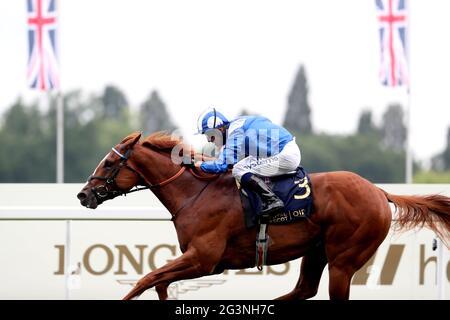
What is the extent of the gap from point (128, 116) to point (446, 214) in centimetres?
5586

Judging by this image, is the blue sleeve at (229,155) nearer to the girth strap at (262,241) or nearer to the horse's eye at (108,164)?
the girth strap at (262,241)

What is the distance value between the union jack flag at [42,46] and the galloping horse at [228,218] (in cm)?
846

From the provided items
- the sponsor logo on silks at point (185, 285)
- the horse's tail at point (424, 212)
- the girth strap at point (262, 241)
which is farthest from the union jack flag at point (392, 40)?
Answer: the girth strap at point (262, 241)

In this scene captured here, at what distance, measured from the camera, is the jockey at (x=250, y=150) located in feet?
20.3

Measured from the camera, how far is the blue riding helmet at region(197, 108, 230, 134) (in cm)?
624

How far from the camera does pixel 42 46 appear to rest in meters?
14.5

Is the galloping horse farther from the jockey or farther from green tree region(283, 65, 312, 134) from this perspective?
green tree region(283, 65, 312, 134)

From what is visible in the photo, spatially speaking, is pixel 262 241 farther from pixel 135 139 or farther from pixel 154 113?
pixel 154 113

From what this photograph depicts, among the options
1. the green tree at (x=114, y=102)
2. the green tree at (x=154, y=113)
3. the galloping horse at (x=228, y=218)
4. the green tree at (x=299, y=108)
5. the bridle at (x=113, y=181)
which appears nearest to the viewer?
the galloping horse at (x=228, y=218)

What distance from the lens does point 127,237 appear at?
26.4ft

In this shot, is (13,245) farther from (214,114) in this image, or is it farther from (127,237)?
(214,114)

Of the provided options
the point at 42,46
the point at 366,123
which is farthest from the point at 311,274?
the point at 366,123

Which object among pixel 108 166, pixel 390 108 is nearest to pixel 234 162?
pixel 108 166

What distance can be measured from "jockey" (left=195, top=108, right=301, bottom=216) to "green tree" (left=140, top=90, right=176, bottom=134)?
52643 millimetres
